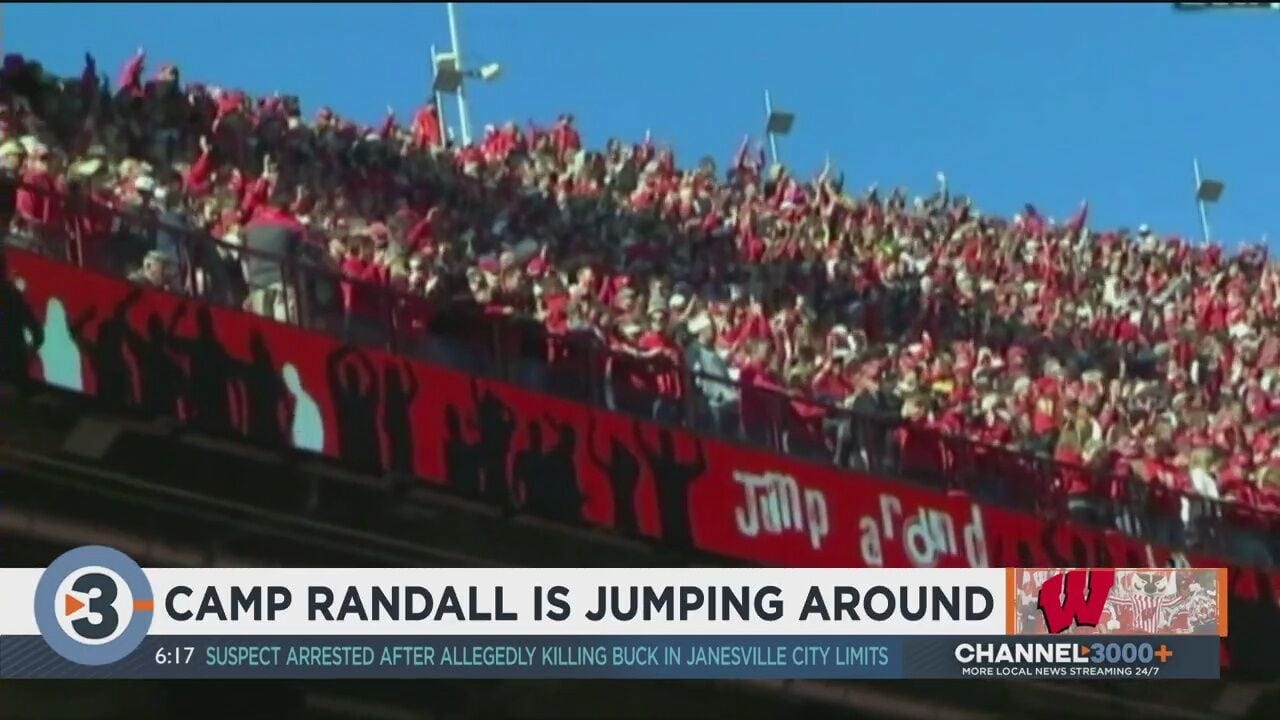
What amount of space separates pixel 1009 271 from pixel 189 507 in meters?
12.4

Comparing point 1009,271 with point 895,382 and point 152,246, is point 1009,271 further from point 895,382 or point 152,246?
point 152,246

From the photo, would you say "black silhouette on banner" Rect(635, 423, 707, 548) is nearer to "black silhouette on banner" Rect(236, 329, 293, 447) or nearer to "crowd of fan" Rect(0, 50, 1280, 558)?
"crowd of fan" Rect(0, 50, 1280, 558)

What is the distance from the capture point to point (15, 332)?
11445mm

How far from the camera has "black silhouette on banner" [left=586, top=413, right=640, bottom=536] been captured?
1352 cm

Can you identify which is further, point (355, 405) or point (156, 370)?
point (355, 405)

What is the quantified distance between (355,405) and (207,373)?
85 cm

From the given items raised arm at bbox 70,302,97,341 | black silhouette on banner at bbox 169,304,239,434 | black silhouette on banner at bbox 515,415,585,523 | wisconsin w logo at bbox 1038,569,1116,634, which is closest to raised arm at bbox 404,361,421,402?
black silhouette on banner at bbox 515,415,585,523

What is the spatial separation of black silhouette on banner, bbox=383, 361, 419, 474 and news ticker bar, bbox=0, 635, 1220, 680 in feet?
4.53

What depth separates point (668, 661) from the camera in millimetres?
11906

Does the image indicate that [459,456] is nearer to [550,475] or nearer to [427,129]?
[550,475]

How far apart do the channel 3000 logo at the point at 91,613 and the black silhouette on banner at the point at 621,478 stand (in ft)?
9.38

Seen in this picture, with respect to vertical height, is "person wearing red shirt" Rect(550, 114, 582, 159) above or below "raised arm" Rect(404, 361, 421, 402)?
above

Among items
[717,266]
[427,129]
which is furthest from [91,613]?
[427,129]

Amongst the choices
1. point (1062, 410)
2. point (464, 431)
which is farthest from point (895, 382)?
point (464, 431)
